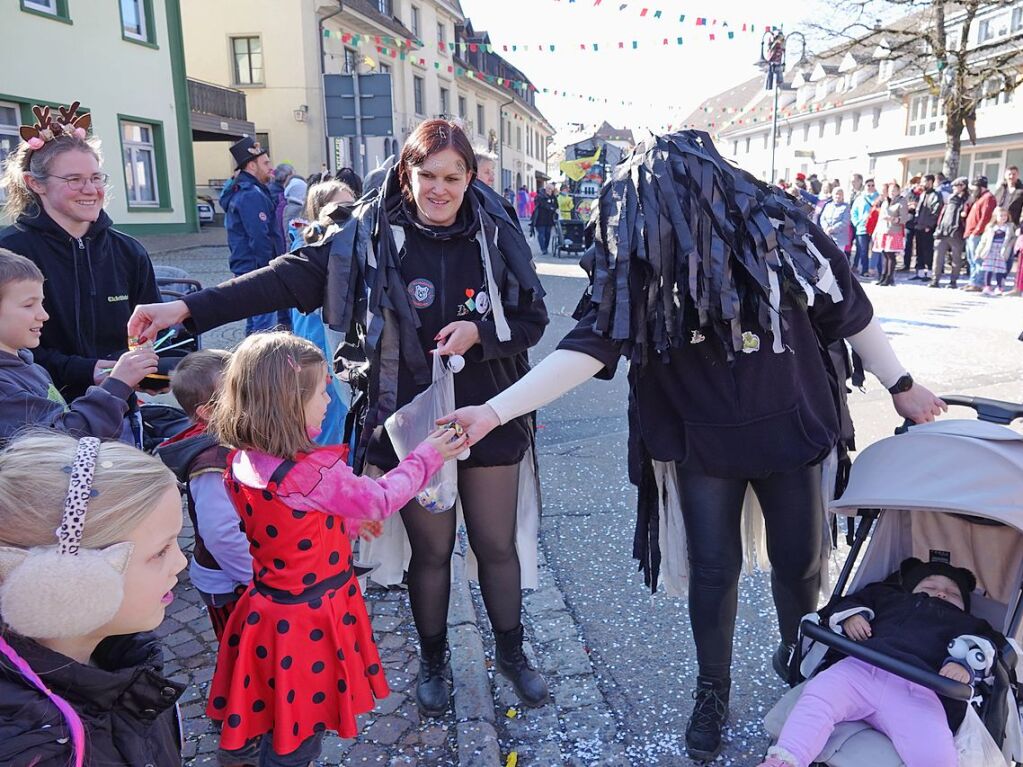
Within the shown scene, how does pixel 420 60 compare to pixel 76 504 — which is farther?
pixel 420 60

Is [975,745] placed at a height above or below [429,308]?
below

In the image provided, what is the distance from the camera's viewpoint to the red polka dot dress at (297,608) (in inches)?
83.7

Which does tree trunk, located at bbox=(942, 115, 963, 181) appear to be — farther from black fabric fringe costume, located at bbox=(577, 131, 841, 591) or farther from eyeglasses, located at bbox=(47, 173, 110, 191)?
eyeglasses, located at bbox=(47, 173, 110, 191)

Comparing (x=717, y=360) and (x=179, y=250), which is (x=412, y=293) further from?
(x=179, y=250)

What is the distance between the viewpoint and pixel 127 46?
1736 centimetres

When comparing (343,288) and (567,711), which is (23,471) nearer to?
(343,288)

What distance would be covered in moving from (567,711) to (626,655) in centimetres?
43

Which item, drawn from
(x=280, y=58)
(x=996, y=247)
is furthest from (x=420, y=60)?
(x=996, y=247)

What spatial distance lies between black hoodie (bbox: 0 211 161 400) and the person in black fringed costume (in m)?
1.72

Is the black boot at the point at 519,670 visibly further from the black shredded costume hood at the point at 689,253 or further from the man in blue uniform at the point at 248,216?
the man in blue uniform at the point at 248,216

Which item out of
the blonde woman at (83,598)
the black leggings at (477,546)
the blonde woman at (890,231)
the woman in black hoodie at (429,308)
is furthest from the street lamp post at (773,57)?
the blonde woman at (83,598)

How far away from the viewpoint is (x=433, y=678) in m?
2.81

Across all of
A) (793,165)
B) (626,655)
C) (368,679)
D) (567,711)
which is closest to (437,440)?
(368,679)

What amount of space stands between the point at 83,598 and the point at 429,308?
145 cm
